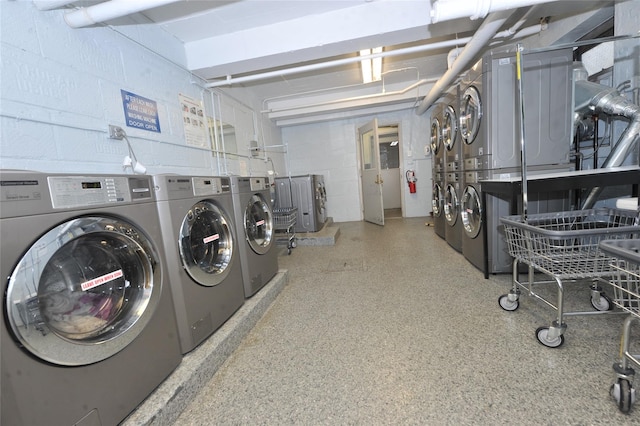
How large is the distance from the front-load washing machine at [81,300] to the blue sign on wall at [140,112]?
1.04 metres

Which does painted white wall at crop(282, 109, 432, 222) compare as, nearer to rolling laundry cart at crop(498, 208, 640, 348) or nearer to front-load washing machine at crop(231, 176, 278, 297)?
front-load washing machine at crop(231, 176, 278, 297)

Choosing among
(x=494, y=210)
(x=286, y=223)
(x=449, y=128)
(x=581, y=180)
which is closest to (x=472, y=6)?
(x=581, y=180)

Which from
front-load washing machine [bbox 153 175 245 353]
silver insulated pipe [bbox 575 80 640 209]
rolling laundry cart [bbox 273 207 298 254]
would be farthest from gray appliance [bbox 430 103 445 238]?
front-load washing machine [bbox 153 175 245 353]

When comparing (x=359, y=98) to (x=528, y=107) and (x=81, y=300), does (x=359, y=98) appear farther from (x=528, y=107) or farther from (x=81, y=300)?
(x=81, y=300)

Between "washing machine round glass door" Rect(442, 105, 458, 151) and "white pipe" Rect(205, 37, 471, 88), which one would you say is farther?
"washing machine round glass door" Rect(442, 105, 458, 151)

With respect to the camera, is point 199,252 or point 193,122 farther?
point 193,122

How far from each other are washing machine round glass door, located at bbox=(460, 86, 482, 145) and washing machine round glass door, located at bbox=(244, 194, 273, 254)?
→ 77.1 inches

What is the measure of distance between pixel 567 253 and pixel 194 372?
2.08m

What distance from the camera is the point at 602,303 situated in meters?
1.54

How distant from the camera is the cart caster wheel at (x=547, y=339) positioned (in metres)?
1.28

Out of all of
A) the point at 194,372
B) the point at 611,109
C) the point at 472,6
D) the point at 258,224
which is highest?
the point at 472,6

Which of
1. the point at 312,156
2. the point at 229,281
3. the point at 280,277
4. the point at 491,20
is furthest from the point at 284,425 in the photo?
the point at 312,156

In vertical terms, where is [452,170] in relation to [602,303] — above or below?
above

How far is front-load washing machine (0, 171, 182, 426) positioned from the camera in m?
0.69
